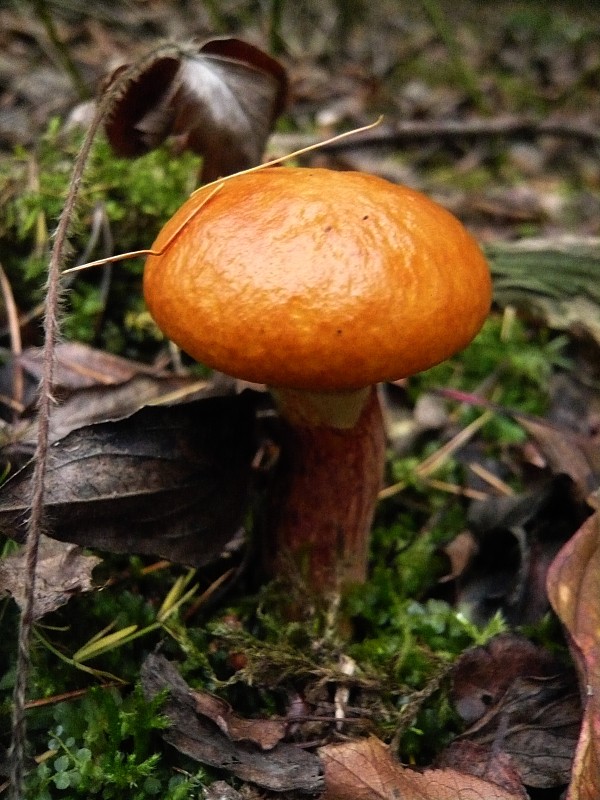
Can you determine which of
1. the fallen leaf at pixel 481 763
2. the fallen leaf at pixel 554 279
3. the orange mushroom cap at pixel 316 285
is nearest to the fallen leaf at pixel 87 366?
the orange mushroom cap at pixel 316 285

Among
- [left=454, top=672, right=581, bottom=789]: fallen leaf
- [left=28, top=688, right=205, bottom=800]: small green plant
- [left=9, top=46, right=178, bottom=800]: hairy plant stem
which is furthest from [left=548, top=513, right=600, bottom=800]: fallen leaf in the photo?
[left=9, top=46, right=178, bottom=800]: hairy plant stem

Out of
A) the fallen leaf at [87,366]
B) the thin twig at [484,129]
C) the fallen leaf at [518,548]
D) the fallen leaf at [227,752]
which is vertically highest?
the thin twig at [484,129]

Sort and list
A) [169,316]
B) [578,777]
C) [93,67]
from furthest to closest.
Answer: [93,67] < [169,316] < [578,777]

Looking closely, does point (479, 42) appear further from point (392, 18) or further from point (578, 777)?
point (578, 777)

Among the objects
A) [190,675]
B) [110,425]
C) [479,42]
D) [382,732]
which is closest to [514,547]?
[382,732]

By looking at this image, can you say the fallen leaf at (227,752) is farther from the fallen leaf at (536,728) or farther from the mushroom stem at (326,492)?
the mushroom stem at (326,492)

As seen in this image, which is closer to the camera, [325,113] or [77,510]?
[77,510]

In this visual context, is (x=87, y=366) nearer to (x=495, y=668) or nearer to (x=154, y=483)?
(x=154, y=483)
